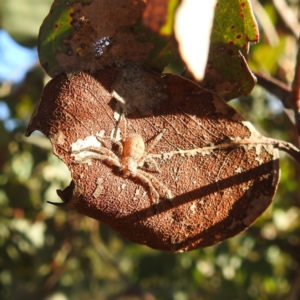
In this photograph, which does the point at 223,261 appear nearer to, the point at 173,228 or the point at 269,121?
the point at 269,121

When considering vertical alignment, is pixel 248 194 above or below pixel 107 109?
below

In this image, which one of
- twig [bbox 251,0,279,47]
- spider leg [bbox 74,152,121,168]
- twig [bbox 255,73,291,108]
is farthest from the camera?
twig [bbox 251,0,279,47]

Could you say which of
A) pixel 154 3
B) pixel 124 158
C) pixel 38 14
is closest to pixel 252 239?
pixel 38 14

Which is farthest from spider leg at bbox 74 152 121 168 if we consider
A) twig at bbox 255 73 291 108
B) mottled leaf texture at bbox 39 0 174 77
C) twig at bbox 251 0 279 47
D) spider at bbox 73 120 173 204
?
twig at bbox 251 0 279 47

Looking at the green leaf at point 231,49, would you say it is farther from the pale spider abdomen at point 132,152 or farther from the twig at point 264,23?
the twig at point 264,23

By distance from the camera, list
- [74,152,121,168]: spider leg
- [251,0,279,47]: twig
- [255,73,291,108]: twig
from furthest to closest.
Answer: [251,0,279,47]: twig → [255,73,291,108]: twig → [74,152,121,168]: spider leg

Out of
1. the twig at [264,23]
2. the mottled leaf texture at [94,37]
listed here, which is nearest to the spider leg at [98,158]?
the mottled leaf texture at [94,37]

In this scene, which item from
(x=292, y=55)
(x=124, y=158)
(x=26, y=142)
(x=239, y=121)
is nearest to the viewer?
(x=124, y=158)

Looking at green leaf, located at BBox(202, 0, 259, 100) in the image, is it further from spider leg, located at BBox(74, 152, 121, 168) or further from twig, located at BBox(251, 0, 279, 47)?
twig, located at BBox(251, 0, 279, 47)

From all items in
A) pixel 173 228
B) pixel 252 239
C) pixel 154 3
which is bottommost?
pixel 252 239
